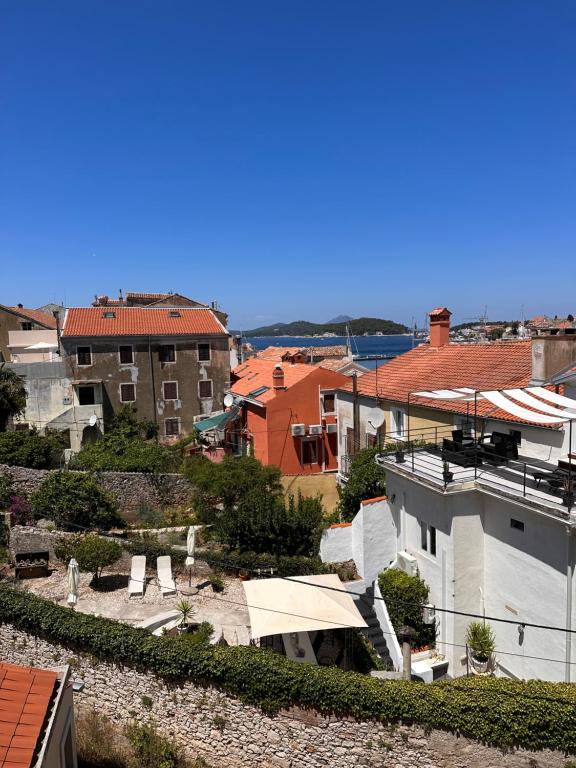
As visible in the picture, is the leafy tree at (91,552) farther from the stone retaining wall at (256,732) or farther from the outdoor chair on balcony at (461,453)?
the outdoor chair on balcony at (461,453)

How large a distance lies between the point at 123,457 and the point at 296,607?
62.5 ft

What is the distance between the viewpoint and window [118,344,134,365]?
Result: 128ft

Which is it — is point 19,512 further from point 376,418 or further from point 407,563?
point 407,563

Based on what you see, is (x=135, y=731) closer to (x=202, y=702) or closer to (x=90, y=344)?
(x=202, y=702)

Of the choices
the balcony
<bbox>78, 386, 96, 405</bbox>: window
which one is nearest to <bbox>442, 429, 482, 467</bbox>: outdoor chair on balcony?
the balcony

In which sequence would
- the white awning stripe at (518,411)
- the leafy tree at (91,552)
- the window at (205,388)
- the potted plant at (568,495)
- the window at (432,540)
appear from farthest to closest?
the window at (205,388), the leafy tree at (91,552), the window at (432,540), the white awning stripe at (518,411), the potted plant at (568,495)

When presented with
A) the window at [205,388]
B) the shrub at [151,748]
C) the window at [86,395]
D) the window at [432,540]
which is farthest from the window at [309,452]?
the shrub at [151,748]

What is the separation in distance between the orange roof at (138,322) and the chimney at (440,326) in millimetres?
19206

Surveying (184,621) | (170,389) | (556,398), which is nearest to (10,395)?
(170,389)

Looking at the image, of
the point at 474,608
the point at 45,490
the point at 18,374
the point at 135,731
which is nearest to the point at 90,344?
the point at 18,374

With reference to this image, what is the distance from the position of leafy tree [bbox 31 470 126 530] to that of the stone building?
13.3m

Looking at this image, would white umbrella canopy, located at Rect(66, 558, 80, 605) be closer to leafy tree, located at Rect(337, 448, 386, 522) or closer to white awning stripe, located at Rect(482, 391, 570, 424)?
leafy tree, located at Rect(337, 448, 386, 522)

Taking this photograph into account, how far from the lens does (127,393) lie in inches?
1548

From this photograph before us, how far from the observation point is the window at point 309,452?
32312 millimetres
